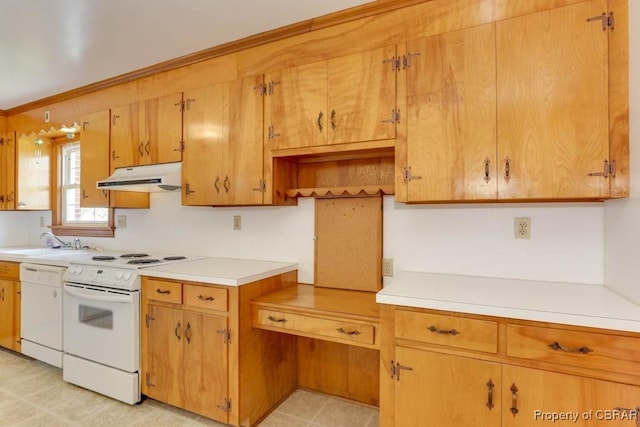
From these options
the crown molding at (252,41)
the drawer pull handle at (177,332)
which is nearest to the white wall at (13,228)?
the crown molding at (252,41)

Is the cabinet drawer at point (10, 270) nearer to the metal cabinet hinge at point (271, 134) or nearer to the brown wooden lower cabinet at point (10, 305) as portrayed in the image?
the brown wooden lower cabinet at point (10, 305)

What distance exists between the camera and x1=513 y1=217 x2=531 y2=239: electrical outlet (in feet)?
5.92

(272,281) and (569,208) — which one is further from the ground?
(569,208)

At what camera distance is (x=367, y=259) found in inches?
85.4

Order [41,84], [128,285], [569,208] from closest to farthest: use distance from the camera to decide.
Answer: [569,208]
[128,285]
[41,84]

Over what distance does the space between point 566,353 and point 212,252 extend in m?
2.43

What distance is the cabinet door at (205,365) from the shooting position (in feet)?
6.31

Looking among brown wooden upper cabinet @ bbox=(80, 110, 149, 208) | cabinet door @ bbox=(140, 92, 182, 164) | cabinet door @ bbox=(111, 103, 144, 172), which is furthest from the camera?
brown wooden upper cabinet @ bbox=(80, 110, 149, 208)

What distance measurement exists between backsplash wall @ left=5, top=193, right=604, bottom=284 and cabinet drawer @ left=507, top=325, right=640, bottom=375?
61 centimetres

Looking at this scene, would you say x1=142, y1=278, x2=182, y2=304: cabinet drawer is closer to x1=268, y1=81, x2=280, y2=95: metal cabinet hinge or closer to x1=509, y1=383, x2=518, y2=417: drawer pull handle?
x1=268, y1=81, x2=280, y2=95: metal cabinet hinge

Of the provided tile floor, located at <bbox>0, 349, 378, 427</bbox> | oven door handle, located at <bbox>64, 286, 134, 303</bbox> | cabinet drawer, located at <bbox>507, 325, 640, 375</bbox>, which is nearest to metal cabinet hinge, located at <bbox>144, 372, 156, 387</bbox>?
tile floor, located at <bbox>0, 349, 378, 427</bbox>

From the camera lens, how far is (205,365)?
1979mm

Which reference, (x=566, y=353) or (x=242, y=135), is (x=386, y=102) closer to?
(x=242, y=135)

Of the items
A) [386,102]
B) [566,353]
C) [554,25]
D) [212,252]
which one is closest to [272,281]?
[212,252]
